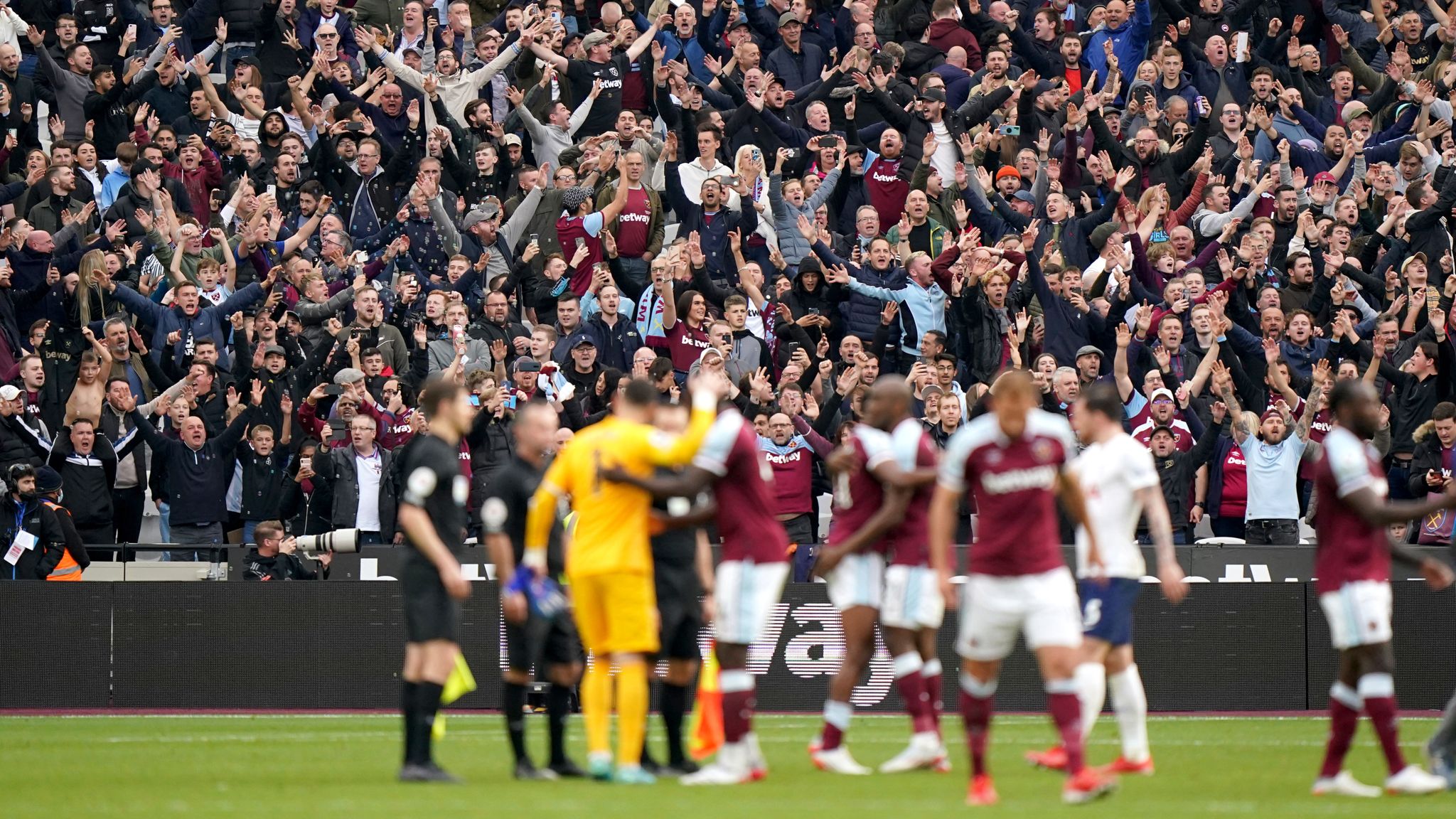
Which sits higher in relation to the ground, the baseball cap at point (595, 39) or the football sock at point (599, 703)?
the baseball cap at point (595, 39)

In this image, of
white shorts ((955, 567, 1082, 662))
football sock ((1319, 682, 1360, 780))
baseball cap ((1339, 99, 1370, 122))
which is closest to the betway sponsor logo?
white shorts ((955, 567, 1082, 662))

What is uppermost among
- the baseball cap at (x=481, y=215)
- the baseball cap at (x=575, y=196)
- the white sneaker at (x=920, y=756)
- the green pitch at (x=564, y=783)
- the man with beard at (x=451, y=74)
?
the man with beard at (x=451, y=74)

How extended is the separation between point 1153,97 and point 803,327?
20.8 ft

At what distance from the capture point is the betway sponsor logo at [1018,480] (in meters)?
10.4

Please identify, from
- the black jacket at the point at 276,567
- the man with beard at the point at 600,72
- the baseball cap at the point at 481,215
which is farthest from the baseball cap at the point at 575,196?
the black jacket at the point at 276,567

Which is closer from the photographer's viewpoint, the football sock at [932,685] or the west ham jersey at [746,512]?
the west ham jersey at [746,512]

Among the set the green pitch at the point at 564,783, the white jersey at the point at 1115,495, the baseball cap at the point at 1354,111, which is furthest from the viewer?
the baseball cap at the point at 1354,111

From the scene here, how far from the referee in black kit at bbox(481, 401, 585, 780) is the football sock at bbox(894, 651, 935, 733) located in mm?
1938

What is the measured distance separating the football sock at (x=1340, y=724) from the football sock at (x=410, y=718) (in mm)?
5034

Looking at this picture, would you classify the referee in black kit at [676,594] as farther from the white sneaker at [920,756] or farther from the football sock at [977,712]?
the football sock at [977,712]

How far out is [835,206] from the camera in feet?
79.4

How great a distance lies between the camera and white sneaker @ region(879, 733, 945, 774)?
40.7 ft

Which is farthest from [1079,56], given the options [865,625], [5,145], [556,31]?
[865,625]

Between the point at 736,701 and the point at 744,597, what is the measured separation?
1.98ft
